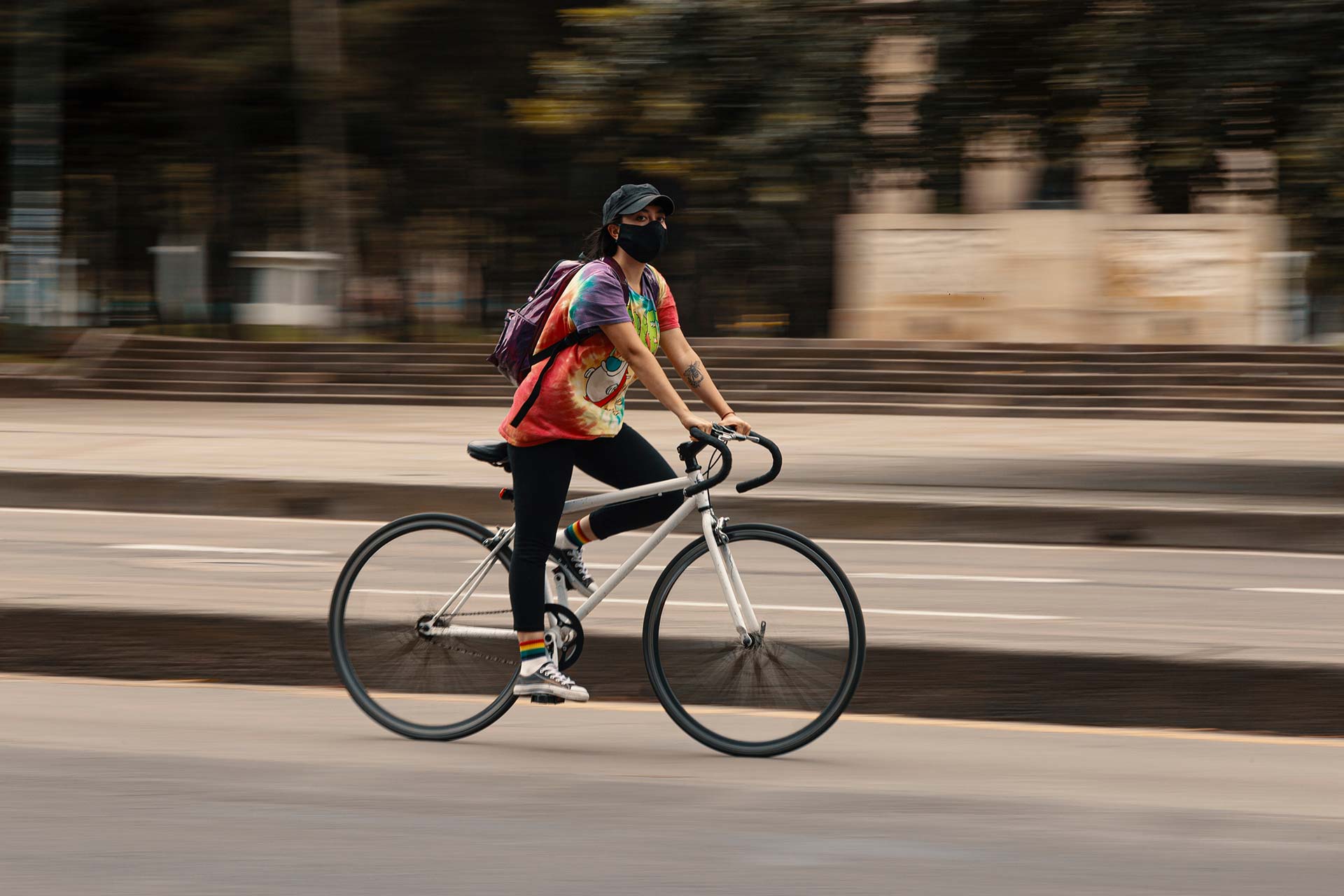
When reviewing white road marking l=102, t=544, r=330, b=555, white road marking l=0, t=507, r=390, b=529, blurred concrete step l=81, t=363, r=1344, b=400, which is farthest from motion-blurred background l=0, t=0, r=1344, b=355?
white road marking l=102, t=544, r=330, b=555

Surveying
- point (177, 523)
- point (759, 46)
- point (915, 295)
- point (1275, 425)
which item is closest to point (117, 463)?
point (177, 523)

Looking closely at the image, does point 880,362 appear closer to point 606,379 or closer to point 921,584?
point 921,584

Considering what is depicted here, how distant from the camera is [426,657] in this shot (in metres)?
5.69

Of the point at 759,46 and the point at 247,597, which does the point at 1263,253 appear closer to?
the point at 759,46

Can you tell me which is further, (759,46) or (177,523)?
(759,46)

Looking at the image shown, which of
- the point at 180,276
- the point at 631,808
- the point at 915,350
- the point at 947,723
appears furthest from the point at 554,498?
the point at 180,276

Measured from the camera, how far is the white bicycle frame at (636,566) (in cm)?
524

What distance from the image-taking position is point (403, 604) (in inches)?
223

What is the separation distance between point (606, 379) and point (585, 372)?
0.22ft

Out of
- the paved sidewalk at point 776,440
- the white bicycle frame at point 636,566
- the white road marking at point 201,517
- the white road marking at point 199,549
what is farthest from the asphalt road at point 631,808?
the paved sidewalk at point 776,440

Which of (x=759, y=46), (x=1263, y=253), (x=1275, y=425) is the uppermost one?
(x=759, y=46)

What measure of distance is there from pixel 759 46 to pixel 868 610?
6.21 m

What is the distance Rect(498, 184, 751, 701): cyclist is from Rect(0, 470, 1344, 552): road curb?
20.6 feet

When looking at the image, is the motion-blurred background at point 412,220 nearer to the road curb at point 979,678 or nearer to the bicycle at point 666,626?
the road curb at point 979,678
